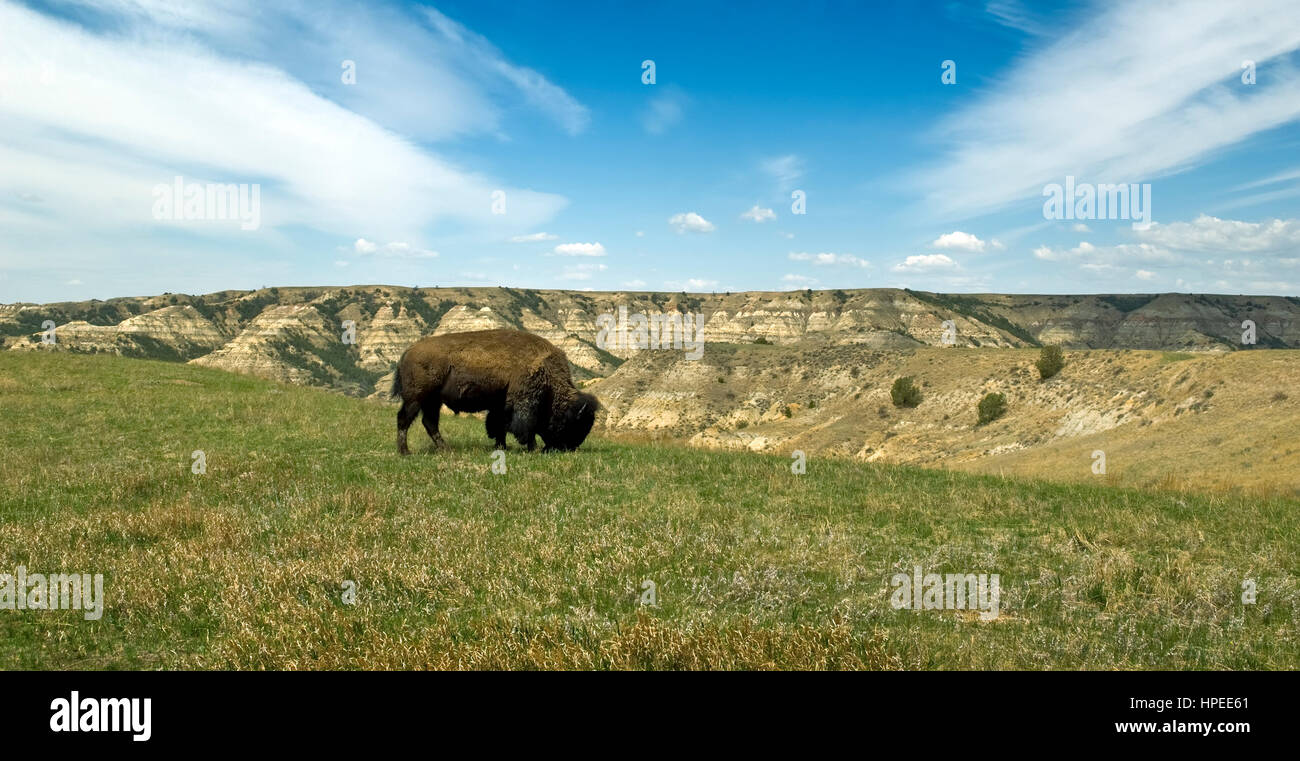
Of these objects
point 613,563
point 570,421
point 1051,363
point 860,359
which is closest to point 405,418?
point 570,421

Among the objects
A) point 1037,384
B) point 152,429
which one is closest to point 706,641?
point 152,429

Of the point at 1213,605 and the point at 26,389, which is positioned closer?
the point at 1213,605

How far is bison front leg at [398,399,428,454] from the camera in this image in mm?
15734

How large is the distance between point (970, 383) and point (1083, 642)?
49.9m

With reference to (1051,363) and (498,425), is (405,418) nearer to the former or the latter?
(498,425)

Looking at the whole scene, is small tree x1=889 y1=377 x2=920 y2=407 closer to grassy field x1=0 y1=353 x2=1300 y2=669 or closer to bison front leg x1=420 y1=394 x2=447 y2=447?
grassy field x1=0 y1=353 x2=1300 y2=669

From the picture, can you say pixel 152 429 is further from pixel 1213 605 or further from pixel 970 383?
pixel 970 383

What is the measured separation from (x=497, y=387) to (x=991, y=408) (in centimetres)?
3945

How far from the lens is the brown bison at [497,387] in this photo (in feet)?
51.2

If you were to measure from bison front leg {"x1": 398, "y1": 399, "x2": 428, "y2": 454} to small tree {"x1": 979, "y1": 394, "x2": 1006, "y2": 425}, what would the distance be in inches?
1575

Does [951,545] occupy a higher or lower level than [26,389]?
lower

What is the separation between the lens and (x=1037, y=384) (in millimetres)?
47344
